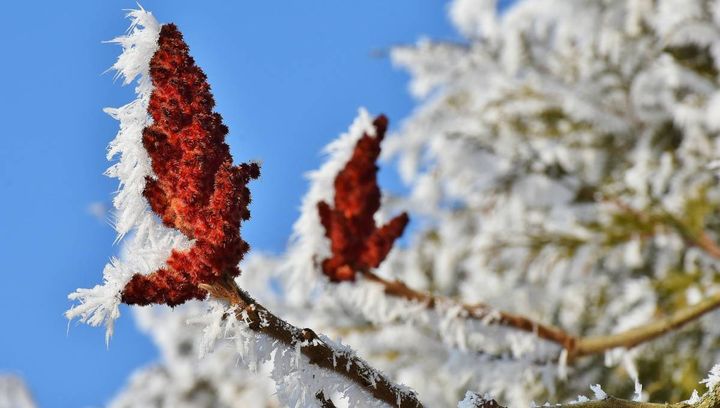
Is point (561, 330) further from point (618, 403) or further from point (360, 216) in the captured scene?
point (618, 403)

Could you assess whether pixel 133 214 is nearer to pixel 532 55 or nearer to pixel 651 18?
pixel 651 18

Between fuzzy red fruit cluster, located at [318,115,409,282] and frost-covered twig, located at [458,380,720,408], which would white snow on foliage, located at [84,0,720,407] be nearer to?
fuzzy red fruit cluster, located at [318,115,409,282]

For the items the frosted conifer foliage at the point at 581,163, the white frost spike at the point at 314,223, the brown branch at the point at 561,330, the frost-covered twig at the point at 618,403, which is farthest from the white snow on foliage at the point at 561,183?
the frost-covered twig at the point at 618,403

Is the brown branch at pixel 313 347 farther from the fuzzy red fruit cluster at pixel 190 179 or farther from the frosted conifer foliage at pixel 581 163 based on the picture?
the frosted conifer foliage at pixel 581 163

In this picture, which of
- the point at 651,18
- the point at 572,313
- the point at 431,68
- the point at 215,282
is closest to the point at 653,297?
the point at 572,313

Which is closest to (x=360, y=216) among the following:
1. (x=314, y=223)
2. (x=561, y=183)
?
(x=314, y=223)
